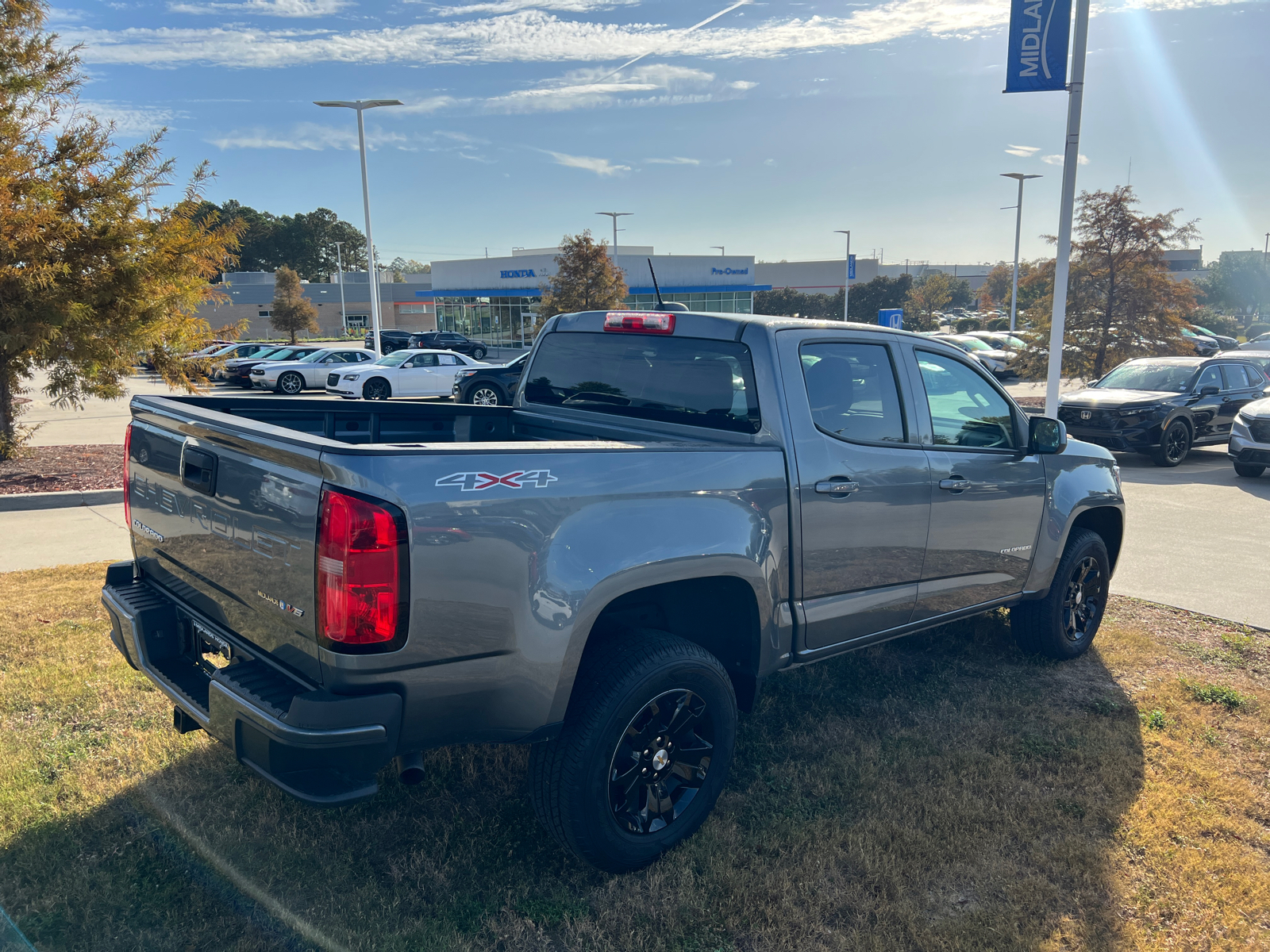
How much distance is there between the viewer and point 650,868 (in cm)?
315

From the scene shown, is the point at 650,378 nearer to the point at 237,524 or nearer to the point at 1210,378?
the point at 237,524

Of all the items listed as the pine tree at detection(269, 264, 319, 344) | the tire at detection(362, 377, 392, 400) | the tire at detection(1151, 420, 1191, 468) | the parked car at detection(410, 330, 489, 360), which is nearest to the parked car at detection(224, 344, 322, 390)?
the tire at detection(362, 377, 392, 400)

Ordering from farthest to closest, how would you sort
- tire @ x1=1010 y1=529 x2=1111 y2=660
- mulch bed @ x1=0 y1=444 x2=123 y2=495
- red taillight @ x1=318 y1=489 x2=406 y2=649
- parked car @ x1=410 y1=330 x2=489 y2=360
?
parked car @ x1=410 y1=330 x2=489 y2=360 < mulch bed @ x1=0 y1=444 x2=123 y2=495 < tire @ x1=1010 y1=529 x2=1111 y2=660 < red taillight @ x1=318 y1=489 x2=406 y2=649

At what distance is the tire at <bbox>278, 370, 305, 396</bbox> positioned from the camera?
88.3 feet

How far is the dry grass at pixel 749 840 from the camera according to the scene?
2865 mm

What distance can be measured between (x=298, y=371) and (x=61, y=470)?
16501 mm

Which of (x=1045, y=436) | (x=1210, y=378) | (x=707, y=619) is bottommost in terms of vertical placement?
(x=707, y=619)

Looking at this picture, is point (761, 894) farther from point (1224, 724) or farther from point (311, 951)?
point (1224, 724)

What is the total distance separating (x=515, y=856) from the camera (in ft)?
10.6

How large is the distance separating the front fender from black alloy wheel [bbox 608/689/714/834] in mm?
2504

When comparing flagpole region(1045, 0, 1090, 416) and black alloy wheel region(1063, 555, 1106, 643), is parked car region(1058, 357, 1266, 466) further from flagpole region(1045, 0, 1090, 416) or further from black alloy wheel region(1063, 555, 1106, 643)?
black alloy wheel region(1063, 555, 1106, 643)

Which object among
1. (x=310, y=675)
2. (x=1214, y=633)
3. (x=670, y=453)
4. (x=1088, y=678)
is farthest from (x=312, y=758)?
(x=1214, y=633)

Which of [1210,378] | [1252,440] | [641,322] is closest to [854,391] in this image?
[641,322]

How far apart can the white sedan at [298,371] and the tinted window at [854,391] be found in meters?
24.5
